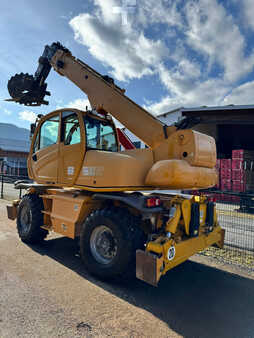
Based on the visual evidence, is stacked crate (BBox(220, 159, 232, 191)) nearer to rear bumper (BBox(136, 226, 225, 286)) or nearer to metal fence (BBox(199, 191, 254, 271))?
metal fence (BBox(199, 191, 254, 271))

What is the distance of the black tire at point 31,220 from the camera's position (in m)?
5.38

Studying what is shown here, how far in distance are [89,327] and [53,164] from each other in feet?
11.2

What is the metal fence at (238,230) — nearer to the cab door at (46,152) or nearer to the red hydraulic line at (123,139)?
the red hydraulic line at (123,139)

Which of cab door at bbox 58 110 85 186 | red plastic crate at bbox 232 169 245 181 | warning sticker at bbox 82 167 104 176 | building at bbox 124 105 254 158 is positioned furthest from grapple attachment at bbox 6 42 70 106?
red plastic crate at bbox 232 169 245 181

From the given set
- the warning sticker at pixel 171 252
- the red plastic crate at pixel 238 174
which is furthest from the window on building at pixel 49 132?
the red plastic crate at pixel 238 174

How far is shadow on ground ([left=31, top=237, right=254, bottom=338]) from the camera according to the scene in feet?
9.02

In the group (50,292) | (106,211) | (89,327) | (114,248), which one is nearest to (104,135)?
(106,211)

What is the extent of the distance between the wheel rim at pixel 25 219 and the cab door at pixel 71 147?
1554mm

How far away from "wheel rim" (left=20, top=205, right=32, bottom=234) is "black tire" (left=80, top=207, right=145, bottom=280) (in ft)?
7.51

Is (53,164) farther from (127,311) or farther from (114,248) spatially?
(127,311)

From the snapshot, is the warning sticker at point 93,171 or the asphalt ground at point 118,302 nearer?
the asphalt ground at point 118,302

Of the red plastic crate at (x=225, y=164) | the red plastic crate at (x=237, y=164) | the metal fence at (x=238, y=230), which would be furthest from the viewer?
the red plastic crate at (x=225, y=164)

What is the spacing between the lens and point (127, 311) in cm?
298

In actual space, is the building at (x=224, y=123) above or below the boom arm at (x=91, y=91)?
above
